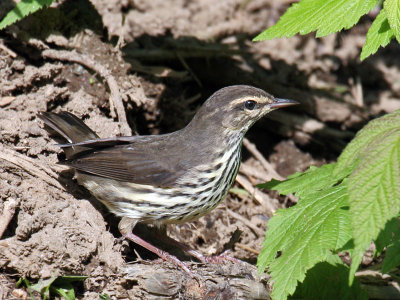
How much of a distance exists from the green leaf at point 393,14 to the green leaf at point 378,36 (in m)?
0.15

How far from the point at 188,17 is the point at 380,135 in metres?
5.80

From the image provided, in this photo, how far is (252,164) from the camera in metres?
7.21

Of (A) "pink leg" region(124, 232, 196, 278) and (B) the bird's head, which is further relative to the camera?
(B) the bird's head

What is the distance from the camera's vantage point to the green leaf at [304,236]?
372 centimetres

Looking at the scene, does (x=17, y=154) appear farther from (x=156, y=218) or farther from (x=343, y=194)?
(x=343, y=194)

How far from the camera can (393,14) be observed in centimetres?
386

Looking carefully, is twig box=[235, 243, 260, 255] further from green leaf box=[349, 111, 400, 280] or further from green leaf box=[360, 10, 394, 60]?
green leaf box=[349, 111, 400, 280]

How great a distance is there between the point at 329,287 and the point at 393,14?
90.2 inches

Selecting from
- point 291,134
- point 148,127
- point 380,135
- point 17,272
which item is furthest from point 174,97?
point 380,135

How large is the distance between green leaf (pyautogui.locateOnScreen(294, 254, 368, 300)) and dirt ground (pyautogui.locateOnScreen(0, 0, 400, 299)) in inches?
14.5

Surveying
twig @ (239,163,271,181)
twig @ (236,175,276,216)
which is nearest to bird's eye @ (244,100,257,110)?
twig @ (236,175,276,216)

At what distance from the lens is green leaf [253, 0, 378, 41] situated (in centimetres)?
412

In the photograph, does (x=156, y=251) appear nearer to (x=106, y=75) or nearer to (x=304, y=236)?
→ (x=304, y=236)

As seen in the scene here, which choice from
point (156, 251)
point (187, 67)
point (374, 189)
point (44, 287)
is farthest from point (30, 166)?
point (374, 189)
